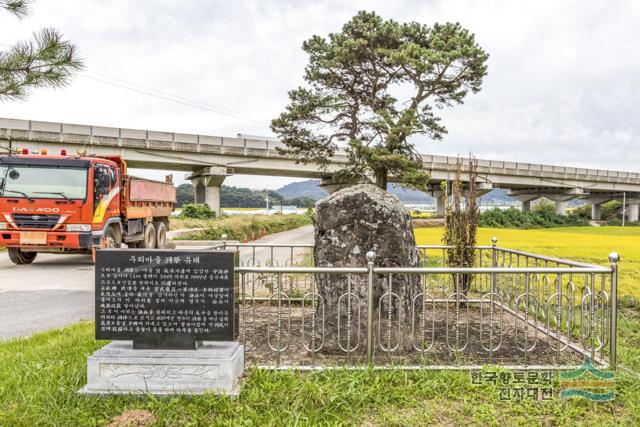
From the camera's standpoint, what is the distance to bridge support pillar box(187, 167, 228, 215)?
30.9 meters

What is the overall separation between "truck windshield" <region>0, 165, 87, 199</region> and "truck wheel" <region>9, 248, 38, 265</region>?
98.7 inches

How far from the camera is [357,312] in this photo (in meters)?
4.49

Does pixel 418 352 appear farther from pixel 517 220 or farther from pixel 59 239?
pixel 517 220

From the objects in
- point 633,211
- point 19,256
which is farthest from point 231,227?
point 633,211

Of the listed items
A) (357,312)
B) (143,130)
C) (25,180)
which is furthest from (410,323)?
(143,130)

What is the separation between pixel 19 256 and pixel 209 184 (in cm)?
2165

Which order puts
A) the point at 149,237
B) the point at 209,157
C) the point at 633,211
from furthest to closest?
the point at 633,211 < the point at 209,157 < the point at 149,237

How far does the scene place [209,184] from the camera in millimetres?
33094

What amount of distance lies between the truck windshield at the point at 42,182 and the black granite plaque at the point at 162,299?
23.8ft

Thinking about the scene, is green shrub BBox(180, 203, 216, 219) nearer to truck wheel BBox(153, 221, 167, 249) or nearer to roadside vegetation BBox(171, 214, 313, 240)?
roadside vegetation BBox(171, 214, 313, 240)

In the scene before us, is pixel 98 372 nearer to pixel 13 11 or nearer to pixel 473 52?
pixel 13 11
